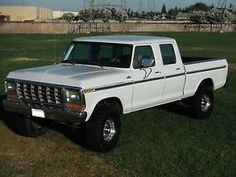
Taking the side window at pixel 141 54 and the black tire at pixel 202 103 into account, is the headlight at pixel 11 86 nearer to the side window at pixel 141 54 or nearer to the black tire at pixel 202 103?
the side window at pixel 141 54

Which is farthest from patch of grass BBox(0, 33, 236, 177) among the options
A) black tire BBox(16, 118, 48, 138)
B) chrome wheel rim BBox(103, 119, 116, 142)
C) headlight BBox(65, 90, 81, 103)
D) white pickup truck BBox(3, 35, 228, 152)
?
headlight BBox(65, 90, 81, 103)

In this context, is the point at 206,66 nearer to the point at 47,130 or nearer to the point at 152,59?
the point at 152,59

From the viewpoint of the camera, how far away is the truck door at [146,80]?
8.69m

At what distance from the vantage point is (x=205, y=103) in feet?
36.3

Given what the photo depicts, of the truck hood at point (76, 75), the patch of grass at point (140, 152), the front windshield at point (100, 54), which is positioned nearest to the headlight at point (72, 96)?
the truck hood at point (76, 75)

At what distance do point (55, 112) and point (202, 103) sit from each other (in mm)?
4371

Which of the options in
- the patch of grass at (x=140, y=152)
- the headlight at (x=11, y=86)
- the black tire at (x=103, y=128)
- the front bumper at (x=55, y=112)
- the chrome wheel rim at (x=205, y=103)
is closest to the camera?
the patch of grass at (x=140, y=152)

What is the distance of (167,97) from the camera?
9.67 metres

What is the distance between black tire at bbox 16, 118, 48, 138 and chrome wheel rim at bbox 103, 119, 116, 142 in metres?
1.43

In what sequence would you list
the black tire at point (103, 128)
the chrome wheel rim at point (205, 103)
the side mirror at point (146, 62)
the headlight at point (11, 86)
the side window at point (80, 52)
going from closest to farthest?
the black tire at point (103, 128), the headlight at point (11, 86), the side mirror at point (146, 62), the side window at point (80, 52), the chrome wheel rim at point (205, 103)

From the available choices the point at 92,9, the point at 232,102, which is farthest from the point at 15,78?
the point at 92,9

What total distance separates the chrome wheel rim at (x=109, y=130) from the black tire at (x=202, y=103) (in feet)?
10.1

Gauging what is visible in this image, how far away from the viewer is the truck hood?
761 cm

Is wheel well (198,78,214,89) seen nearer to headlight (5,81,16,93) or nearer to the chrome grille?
the chrome grille
